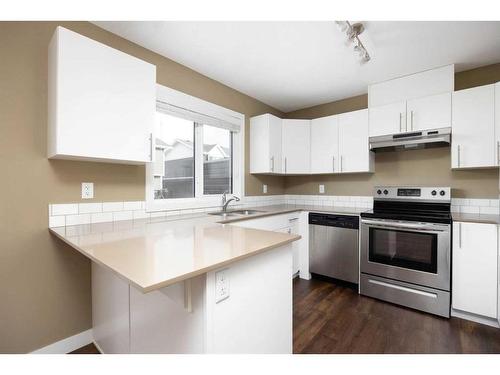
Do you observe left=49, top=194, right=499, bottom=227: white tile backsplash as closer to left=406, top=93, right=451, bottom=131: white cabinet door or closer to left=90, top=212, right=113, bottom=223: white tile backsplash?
left=90, top=212, right=113, bottom=223: white tile backsplash

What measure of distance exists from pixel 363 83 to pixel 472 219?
183cm

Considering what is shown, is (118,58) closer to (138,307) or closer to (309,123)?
(138,307)

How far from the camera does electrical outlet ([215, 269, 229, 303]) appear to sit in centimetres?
100

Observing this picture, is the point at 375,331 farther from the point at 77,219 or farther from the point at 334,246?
the point at 77,219

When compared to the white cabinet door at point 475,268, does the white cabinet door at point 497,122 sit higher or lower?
higher

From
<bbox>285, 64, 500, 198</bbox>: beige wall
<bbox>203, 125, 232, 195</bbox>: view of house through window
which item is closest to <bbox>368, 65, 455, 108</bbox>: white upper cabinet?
<bbox>285, 64, 500, 198</bbox>: beige wall

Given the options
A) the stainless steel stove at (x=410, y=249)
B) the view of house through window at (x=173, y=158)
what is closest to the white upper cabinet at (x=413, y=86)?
the stainless steel stove at (x=410, y=249)

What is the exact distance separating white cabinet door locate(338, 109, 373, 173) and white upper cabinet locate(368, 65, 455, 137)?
4.8 inches

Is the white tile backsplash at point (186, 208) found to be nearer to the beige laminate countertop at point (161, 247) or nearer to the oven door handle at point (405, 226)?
the beige laminate countertop at point (161, 247)

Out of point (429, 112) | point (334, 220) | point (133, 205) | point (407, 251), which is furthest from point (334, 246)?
point (133, 205)

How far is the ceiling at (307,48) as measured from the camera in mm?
1885

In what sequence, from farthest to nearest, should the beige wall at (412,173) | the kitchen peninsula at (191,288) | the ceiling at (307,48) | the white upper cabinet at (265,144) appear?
1. the white upper cabinet at (265,144)
2. the beige wall at (412,173)
3. the ceiling at (307,48)
4. the kitchen peninsula at (191,288)

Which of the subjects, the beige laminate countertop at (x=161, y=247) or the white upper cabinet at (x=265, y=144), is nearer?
the beige laminate countertop at (x=161, y=247)

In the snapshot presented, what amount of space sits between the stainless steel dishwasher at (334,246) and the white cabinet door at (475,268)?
2.76 ft
